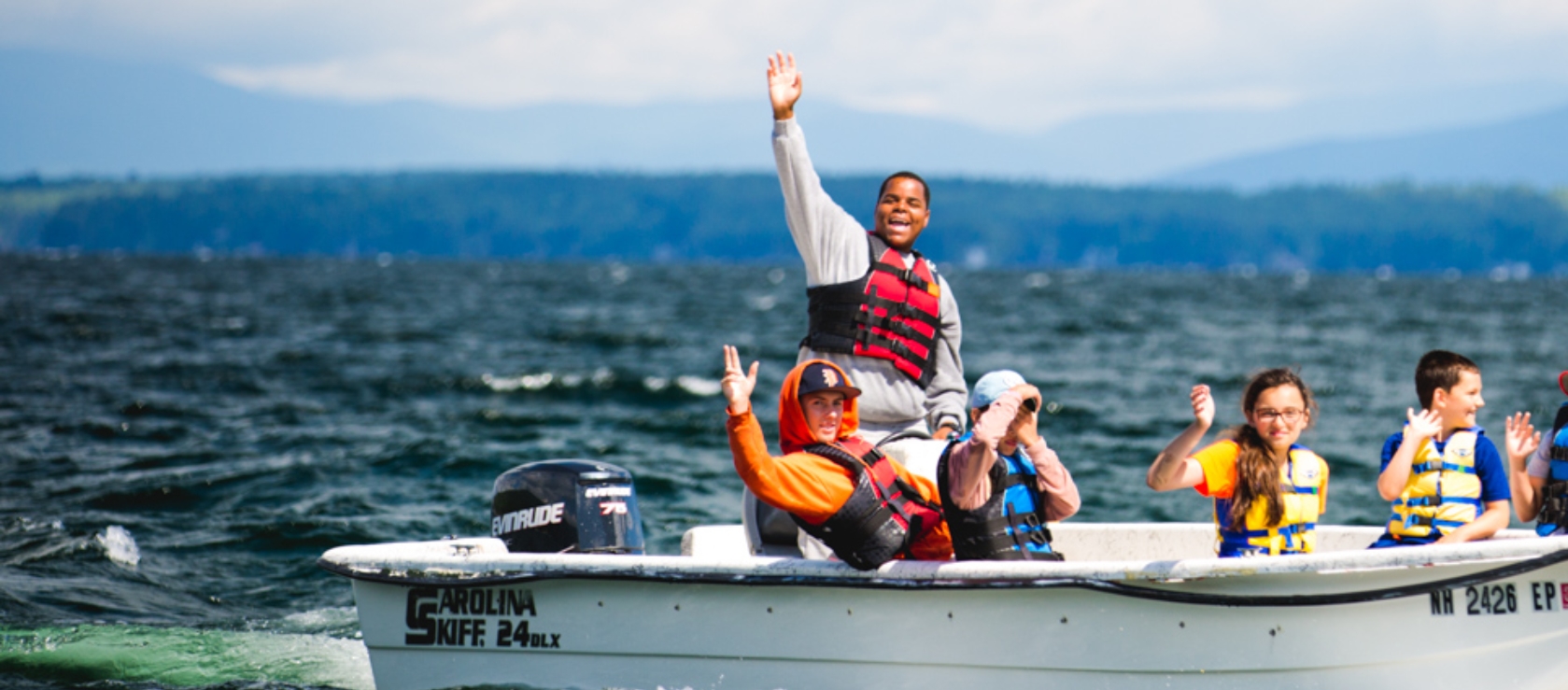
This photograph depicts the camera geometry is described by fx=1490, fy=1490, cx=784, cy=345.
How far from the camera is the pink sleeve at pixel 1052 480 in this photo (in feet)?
17.3

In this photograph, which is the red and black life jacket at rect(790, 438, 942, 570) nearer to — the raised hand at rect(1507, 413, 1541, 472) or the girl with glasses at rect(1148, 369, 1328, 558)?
the girl with glasses at rect(1148, 369, 1328, 558)

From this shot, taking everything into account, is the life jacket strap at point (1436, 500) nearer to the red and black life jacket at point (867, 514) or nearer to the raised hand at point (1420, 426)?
the raised hand at point (1420, 426)

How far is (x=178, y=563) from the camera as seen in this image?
920 cm

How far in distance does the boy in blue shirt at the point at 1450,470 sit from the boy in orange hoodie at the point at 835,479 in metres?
1.66

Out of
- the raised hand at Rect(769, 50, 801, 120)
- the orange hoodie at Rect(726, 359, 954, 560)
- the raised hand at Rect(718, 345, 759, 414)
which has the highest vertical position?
the raised hand at Rect(769, 50, 801, 120)

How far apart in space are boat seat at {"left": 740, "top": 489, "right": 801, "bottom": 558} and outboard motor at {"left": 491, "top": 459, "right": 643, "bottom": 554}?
75 cm

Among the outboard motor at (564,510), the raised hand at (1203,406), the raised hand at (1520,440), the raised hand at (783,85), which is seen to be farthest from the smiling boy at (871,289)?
the raised hand at (1520,440)

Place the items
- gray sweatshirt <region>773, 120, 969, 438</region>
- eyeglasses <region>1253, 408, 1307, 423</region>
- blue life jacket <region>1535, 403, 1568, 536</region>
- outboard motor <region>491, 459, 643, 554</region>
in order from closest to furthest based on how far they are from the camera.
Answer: eyeglasses <region>1253, 408, 1307, 423</region>
blue life jacket <region>1535, 403, 1568, 536</region>
gray sweatshirt <region>773, 120, 969, 438</region>
outboard motor <region>491, 459, 643, 554</region>

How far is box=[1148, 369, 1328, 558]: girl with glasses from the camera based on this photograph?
521cm

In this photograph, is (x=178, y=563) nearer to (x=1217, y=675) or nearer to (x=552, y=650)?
(x=552, y=650)

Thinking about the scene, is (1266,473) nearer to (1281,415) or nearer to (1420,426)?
(1281,415)

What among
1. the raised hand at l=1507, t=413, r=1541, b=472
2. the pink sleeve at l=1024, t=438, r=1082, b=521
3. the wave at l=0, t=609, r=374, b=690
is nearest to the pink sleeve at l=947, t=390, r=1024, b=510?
the pink sleeve at l=1024, t=438, r=1082, b=521

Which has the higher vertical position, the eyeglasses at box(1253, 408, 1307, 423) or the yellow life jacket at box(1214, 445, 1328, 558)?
the eyeglasses at box(1253, 408, 1307, 423)

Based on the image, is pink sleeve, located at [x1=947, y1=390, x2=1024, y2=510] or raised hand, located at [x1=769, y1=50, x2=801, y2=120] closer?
pink sleeve, located at [x1=947, y1=390, x2=1024, y2=510]
